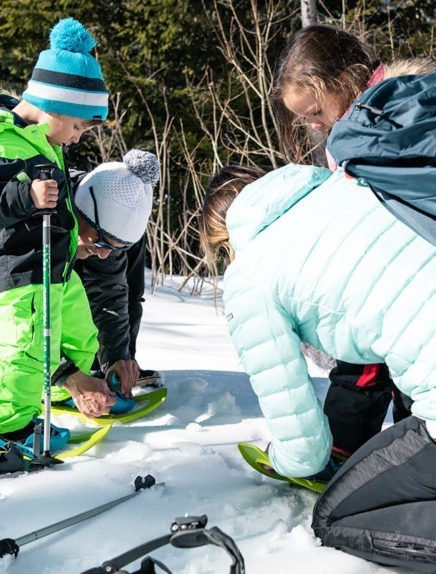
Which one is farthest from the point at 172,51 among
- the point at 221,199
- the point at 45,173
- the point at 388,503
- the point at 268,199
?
the point at 388,503

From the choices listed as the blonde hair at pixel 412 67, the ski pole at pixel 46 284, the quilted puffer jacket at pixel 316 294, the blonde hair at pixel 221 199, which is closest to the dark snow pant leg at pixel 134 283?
the ski pole at pixel 46 284

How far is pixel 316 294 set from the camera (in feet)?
5.97

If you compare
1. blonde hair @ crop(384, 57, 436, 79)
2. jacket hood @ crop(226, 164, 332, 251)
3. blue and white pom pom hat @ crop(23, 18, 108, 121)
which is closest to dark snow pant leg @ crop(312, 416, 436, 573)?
jacket hood @ crop(226, 164, 332, 251)

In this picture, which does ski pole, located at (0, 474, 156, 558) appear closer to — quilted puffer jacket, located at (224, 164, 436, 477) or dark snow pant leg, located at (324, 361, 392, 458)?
quilted puffer jacket, located at (224, 164, 436, 477)

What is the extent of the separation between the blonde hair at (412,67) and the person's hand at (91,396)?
1579mm

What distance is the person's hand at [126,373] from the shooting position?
324cm

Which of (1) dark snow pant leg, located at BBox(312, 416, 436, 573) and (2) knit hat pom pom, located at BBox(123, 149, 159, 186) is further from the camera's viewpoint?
(2) knit hat pom pom, located at BBox(123, 149, 159, 186)

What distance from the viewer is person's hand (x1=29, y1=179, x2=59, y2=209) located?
2.51m

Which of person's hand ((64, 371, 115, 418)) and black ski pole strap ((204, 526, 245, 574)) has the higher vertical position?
black ski pole strap ((204, 526, 245, 574))

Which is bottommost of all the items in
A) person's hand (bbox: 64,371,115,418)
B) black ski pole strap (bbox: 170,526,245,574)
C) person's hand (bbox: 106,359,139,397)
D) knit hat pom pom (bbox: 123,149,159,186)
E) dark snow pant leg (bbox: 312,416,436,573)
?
person's hand (bbox: 106,359,139,397)

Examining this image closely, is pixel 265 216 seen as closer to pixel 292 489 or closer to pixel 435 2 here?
pixel 292 489

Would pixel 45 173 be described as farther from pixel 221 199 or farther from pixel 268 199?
pixel 268 199

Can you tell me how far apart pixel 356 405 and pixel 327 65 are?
A: 1156 millimetres

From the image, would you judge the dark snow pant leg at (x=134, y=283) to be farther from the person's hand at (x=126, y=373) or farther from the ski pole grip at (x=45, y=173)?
the ski pole grip at (x=45, y=173)
